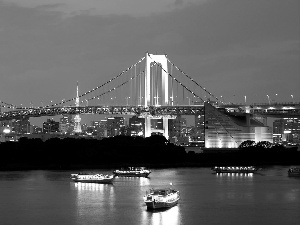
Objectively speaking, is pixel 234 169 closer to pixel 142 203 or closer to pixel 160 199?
pixel 142 203

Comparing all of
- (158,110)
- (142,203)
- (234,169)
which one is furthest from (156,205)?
(158,110)

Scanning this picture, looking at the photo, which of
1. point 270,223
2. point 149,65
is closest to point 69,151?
point 149,65

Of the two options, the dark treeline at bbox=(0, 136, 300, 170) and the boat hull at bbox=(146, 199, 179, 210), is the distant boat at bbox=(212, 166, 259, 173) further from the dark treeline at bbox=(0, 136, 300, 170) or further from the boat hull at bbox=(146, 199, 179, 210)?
the boat hull at bbox=(146, 199, 179, 210)

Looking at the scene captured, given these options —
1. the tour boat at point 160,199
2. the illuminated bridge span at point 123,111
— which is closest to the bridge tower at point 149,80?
the illuminated bridge span at point 123,111

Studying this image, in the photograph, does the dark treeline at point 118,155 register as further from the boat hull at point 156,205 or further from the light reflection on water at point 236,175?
the boat hull at point 156,205

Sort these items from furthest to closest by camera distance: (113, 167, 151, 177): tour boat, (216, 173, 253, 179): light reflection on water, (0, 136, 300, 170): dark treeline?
(0, 136, 300, 170): dark treeline, (216, 173, 253, 179): light reflection on water, (113, 167, 151, 177): tour boat

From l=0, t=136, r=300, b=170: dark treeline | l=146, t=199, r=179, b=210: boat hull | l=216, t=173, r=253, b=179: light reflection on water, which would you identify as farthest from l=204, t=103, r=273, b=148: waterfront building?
l=146, t=199, r=179, b=210: boat hull

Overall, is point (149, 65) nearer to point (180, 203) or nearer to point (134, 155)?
point (134, 155)
